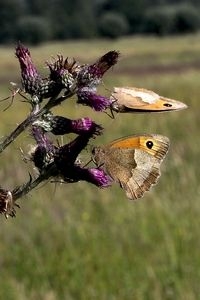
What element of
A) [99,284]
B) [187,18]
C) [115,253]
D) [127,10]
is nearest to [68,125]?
[99,284]

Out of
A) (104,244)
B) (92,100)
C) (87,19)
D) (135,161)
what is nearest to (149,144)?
(135,161)

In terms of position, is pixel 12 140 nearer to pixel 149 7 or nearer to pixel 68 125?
pixel 68 125

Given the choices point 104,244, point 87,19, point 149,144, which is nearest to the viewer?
point 149,144

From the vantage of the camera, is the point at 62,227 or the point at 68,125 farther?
the point at 62,227

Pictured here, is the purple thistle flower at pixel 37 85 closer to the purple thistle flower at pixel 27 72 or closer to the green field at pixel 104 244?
the purple thistle flower at pixel 27 72

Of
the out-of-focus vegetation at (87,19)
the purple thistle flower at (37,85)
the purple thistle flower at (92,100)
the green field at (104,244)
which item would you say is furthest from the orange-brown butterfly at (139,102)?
the out-of-focus vegetation at (87,19)

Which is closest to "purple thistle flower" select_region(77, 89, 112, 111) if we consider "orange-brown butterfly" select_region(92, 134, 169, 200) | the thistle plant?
the thistle plant

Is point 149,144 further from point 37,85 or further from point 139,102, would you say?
point 37,85
